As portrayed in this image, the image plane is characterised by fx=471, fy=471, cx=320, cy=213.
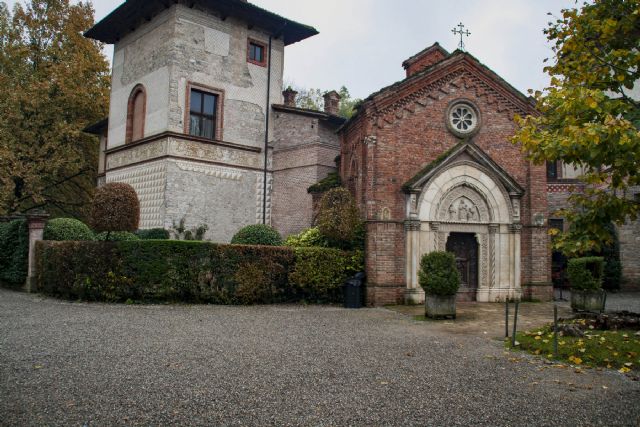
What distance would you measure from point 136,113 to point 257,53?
5.71 m

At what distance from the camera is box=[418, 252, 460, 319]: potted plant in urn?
1145 centimetres

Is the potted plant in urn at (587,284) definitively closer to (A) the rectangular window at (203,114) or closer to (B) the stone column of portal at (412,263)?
(B) the stone column of portal at (412,263)

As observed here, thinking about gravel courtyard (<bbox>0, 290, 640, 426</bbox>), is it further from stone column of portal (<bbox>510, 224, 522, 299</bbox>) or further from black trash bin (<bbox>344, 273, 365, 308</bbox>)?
stone column of portal (<bbox>510, 224, 522, 299</bbox>)

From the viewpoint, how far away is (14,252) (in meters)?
16.4

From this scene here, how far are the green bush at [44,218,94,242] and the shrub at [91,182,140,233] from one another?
9.37ft

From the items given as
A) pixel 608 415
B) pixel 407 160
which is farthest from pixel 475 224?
pixel 608 415

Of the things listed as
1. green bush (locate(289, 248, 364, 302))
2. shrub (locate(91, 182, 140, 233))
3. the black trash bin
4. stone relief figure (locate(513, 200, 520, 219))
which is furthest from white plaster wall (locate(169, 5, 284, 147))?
stone relief figure (locate(513, 200, 520, 219))

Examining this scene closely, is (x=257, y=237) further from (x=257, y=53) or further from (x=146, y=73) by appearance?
(x=257, y=53)

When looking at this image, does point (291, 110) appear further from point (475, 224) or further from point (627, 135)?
point (627, 135)

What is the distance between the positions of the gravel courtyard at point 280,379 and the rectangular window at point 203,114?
10.3m

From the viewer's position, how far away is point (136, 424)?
4.31m

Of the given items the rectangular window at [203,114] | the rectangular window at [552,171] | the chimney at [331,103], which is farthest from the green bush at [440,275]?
the rectangular window at [552,171]

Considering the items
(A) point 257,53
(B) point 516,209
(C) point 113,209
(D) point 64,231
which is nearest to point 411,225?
(B) point 516,209

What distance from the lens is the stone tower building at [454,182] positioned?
47.5ft
